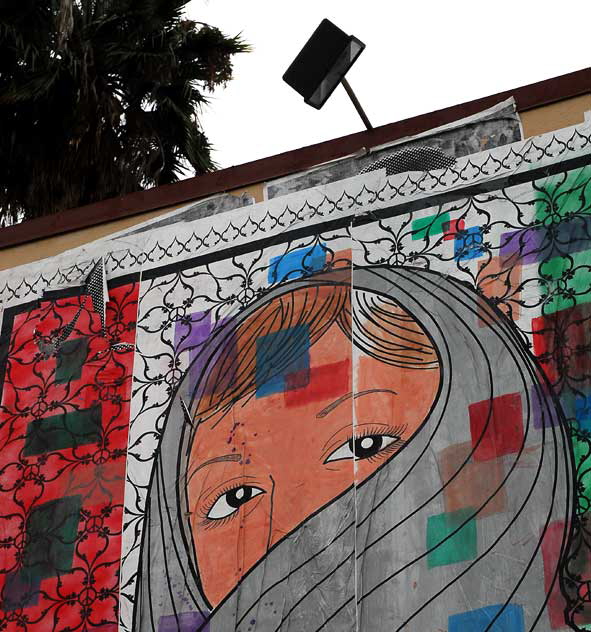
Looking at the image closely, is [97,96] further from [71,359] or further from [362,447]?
[362,447]

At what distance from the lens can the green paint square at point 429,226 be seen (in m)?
6.75

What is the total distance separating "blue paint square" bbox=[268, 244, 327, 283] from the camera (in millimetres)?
6988

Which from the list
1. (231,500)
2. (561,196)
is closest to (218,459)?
(231,500)

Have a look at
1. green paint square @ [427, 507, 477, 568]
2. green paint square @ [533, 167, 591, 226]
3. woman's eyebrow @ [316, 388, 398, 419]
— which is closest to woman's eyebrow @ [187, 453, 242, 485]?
woman's eyebrow @ [316, 388, 398, 419]

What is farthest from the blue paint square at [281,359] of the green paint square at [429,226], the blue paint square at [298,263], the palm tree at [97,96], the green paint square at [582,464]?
the palm tree at [97,96]

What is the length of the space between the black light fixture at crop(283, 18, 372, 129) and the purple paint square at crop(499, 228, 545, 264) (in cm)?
134

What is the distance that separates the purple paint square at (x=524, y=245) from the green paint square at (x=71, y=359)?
2.52m

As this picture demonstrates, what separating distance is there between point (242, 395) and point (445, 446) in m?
1.22

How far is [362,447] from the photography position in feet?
20.7

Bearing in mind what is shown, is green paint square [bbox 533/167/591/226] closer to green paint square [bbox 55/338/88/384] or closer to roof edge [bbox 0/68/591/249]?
roof edge [bbox 0/68/591/249]

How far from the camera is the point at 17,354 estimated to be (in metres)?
7.68

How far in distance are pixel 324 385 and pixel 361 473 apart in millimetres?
567

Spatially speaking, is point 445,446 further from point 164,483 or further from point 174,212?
point 174,212

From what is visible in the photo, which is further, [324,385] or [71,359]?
[71,359]
